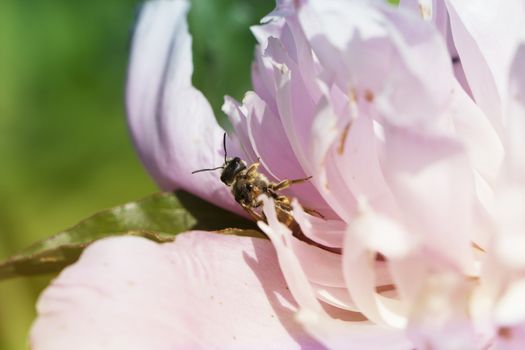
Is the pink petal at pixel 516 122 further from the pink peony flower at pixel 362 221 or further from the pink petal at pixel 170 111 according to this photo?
the pink petal at pixel 170 111

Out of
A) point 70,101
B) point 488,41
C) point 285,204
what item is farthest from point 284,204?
point 70,101

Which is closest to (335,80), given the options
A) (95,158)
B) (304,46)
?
(304,46)

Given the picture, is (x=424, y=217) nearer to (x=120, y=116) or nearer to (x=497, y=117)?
(x=497, y=117)

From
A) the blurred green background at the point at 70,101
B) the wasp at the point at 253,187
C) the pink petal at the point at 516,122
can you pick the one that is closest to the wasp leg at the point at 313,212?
the wasp at the point at 253,187

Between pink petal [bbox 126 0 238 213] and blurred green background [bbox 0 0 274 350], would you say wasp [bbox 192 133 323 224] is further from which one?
blurred green background [bbox 0 0 274 350]

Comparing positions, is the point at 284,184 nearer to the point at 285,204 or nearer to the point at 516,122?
the point at 285,204

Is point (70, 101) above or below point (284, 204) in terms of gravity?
below
